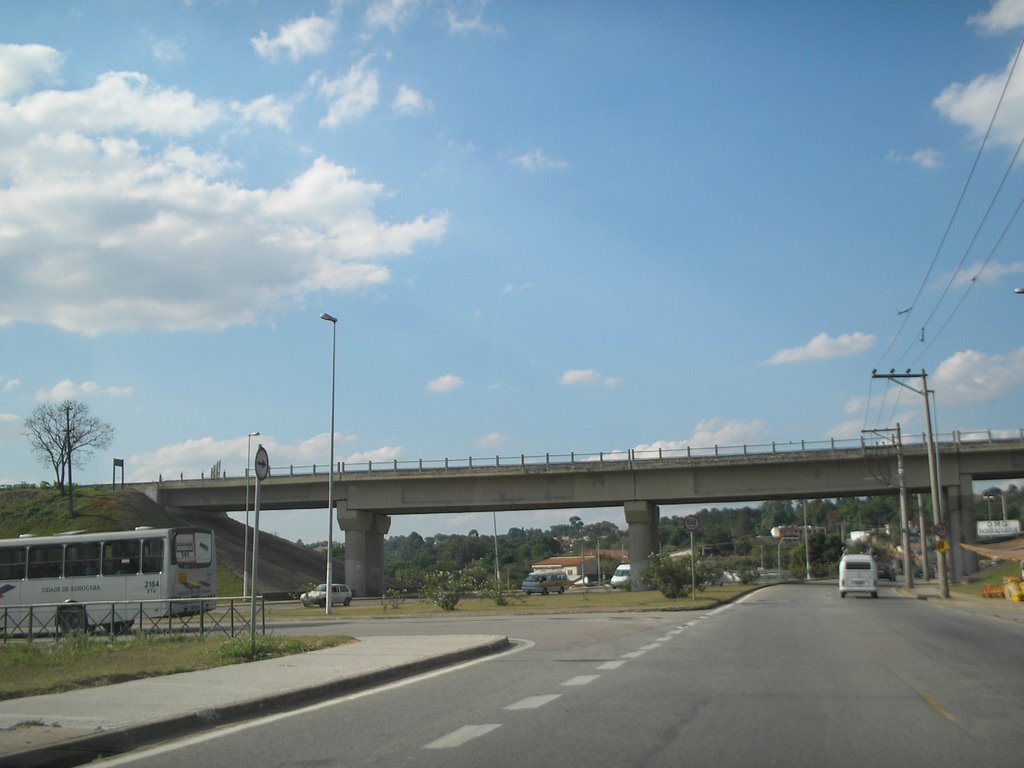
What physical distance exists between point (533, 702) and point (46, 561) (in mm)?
27744

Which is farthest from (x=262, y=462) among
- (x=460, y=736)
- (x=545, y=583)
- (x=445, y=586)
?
(x=545, y=583)

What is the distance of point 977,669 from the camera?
528 inches

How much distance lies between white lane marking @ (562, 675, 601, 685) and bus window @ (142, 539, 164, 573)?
2221 cm

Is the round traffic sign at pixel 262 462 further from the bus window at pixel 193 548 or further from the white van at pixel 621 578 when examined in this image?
the white van at pixel 621 578

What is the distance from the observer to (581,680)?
12.5 m

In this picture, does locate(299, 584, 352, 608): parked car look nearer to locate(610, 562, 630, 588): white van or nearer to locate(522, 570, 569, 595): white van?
locate(522, 570, 569, 595): white van

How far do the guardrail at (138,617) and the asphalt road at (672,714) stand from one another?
9.26m

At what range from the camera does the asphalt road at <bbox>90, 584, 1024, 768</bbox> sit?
296 inches

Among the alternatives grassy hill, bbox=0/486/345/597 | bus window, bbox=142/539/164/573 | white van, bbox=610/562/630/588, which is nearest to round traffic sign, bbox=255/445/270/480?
bus window, bbox=142/539/164/573

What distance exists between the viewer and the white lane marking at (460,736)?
7910 mm

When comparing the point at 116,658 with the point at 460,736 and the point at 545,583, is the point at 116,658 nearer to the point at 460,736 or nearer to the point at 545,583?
the point at 460,736

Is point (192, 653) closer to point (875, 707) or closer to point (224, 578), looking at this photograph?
point (875, 707)

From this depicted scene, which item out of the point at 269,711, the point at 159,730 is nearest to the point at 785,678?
the point at 269,711

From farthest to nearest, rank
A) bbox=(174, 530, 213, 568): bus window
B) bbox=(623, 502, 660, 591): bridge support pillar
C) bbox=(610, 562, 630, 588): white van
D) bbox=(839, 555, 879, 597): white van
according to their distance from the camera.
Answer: bbox=(610, 562, 630, 588): white van, bbox=(623, 502, 660, 591): bridge support pillar, bbox=(839, 555, 879, 597): white van, bbox=(174, 530, 213, 568): bus window
